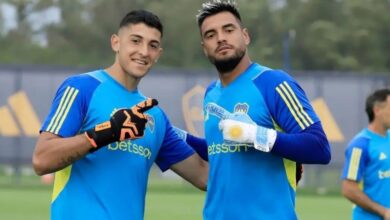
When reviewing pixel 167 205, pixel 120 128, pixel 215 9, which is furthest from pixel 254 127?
pixel 167 205

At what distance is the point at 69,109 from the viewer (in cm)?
646

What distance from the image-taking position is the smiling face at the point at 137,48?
263 inches

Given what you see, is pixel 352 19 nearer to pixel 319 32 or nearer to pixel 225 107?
pixel 319 32

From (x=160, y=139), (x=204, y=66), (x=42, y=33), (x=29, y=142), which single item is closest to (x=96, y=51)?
(x=42, y=33)

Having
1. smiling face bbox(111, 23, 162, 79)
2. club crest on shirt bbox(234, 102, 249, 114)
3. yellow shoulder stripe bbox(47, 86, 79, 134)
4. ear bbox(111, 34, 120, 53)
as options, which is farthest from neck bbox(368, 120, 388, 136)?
yellow shoulder stripe bbox(47, 86, 79, 134)

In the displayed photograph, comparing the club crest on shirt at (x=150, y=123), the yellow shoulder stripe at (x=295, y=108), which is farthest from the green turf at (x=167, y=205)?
the yellow shoulder stripe at (x=295, y=108)

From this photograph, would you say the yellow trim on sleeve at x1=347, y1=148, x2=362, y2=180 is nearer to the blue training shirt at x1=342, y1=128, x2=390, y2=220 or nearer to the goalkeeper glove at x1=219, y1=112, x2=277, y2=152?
the blue training shirt at x1=342, y1=128, x2=390, y2=220

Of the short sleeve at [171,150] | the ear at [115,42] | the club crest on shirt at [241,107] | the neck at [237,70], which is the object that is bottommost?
the short sleeve at [171,150]

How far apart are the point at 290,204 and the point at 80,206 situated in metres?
1.31

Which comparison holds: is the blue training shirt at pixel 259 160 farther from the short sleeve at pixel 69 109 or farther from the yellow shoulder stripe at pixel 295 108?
the short sleeve at pixel 69 109

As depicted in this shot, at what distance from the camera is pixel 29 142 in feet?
87.4

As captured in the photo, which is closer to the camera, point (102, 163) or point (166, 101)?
point (102, 163)

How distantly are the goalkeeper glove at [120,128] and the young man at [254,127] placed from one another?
510mm

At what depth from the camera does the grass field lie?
59.8 feet
